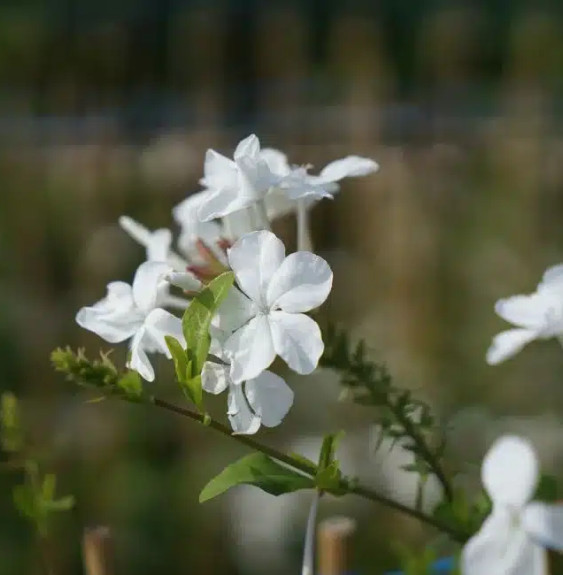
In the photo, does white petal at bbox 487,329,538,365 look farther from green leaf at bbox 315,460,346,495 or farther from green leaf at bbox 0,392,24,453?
green leaf at bbox 0,392,24,453

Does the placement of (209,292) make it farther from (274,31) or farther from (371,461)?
(274,31)

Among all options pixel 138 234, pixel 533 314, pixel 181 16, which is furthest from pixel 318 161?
pixel 533 314

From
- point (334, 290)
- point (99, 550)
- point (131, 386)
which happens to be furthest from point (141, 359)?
point (334, 290)

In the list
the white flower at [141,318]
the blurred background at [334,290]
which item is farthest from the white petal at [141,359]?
the blurred background at [334,290]

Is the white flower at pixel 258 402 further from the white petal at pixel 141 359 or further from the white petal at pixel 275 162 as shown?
the white petal at pixel 275 162

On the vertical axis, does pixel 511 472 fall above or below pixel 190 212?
below

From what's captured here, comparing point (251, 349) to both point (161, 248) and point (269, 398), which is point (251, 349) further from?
point (161, 248)

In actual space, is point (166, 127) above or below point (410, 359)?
above
